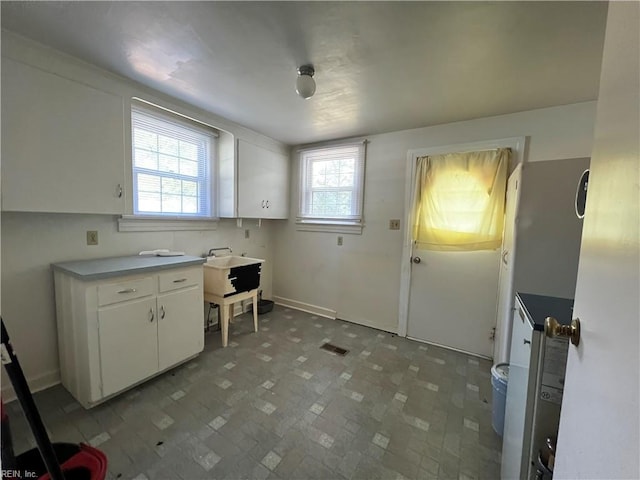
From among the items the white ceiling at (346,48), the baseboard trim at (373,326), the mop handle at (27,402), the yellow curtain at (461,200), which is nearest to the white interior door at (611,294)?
the white ceiling at (346,48)

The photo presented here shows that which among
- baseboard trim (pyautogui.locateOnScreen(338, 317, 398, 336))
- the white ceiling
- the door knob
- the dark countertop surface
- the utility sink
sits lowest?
baseboard trim (pyautogui.locateOnScreen(338, 317, 398, 336))

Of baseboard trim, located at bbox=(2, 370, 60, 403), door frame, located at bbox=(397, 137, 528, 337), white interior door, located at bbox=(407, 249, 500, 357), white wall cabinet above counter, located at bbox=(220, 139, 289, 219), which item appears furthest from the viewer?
white wall cabinet above counter, located at bbox=(220, 139, 289, 219)

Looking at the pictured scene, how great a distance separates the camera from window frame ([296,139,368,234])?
3.14 metres

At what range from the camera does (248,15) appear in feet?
4.28

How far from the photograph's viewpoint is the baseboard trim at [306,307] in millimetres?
3439

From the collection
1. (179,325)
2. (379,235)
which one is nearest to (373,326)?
(379,235)

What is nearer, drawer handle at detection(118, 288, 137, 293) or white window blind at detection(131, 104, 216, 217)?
drawer handle at detection(118, 288, 137, 293)

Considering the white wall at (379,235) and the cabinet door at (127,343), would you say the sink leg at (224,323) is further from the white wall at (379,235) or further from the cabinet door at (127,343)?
the white wall at (379,235)

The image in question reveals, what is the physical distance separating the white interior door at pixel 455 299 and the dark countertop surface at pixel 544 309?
1406 mm

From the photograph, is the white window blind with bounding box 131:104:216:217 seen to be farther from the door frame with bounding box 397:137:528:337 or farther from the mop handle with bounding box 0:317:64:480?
the door frame with bounding box 397:137:528:337

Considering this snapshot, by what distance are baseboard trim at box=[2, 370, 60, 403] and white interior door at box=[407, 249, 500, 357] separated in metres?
3.07

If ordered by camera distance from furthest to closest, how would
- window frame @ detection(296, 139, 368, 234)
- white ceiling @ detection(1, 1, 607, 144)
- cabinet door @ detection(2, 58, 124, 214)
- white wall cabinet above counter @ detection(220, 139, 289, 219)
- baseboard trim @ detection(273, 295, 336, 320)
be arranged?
1. baseboard trim @ detection(273, 295, 336, 320)
2. window frame @ detection(296, 139, 368, 234)
3. white wall cabinet above counter @ detection(220, 139, 289, 219)
4. cabinet door @ detection(2, 58, 124, 214)
5. white ceiling @ detection(1, 1, 607, 144)

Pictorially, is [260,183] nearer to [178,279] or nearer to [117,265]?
[178,279]

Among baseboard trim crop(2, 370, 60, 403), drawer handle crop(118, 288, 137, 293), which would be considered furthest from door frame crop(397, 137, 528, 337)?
baseboard trim crop(2, 370, 60, 403)
